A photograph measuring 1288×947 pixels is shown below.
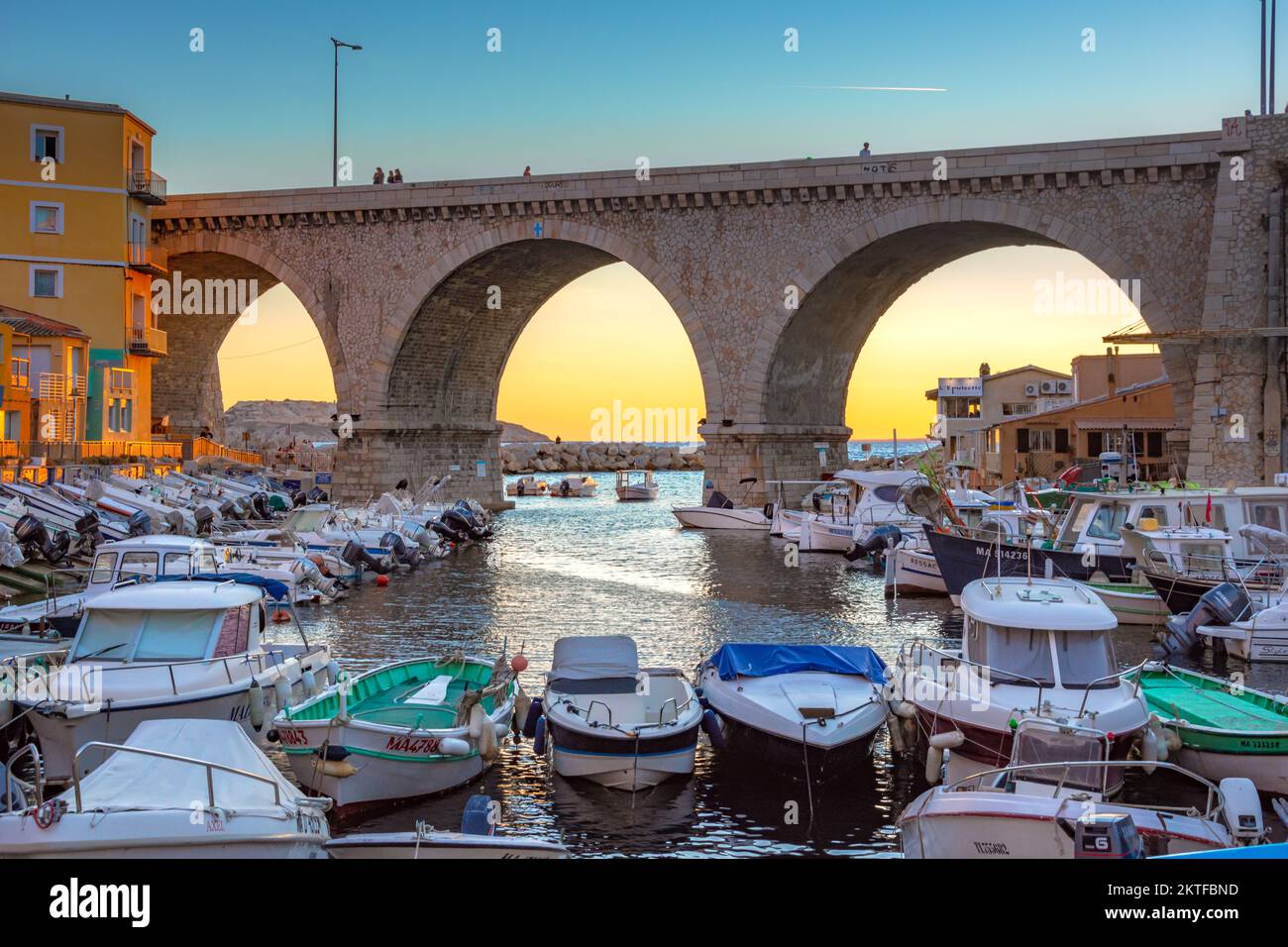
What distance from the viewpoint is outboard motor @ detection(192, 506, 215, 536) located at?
32.6 meters

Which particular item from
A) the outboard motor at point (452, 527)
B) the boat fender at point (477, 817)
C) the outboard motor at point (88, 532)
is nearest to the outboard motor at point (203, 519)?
the outboard motor at point (88, 532)

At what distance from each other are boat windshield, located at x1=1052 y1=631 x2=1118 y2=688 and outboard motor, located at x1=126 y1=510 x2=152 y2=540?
22409mm

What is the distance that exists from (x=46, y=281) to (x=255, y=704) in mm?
34834

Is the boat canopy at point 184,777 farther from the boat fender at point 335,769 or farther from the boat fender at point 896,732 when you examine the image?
the boat fender at point 896,732

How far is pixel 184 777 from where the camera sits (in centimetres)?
877

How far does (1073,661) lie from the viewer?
39.3 feet

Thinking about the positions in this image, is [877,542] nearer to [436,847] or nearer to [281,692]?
[281,692]

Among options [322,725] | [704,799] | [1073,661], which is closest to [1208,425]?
[1073,661]

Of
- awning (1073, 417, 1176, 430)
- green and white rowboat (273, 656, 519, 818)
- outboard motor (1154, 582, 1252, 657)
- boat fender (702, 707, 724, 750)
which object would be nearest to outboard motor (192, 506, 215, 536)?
green and white rowboat (273, 656, 519, 818)

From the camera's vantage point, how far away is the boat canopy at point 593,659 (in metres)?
13.2

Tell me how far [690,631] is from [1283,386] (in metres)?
16.0

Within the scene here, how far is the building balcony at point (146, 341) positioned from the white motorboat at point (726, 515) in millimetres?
19284
